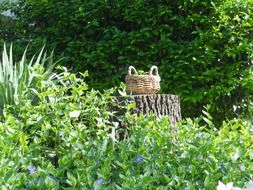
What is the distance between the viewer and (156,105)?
2969mm

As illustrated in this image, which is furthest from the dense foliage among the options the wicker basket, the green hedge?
the green hedge

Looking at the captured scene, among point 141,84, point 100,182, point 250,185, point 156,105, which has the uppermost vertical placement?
point 141,84

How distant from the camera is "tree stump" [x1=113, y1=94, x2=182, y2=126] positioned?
287 cm

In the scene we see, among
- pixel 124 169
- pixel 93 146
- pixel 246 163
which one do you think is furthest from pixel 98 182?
pixel 246 163

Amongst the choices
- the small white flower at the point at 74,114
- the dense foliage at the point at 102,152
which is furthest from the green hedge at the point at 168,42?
the small white flower at the point at 74,114

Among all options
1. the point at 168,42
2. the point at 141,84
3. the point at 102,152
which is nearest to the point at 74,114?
the point at 102,152

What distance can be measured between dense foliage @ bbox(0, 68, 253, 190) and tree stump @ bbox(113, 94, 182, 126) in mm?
220

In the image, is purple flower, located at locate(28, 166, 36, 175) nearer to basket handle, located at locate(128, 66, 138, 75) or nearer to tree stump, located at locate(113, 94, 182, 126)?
tree stump, located at locate(113, 94, 182, 126)

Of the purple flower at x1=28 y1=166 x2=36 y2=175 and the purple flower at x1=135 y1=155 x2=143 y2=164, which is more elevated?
the purple flower at x1=28 y1=166 x2=36 y2=175

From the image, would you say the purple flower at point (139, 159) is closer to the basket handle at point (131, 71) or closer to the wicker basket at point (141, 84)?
the wicker basket at point (141, 84)

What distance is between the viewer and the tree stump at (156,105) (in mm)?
2869

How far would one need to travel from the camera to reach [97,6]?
500 cm

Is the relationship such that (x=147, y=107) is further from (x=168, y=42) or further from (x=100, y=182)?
(x=168, y=42)

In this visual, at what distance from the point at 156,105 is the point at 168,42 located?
1764 mm
